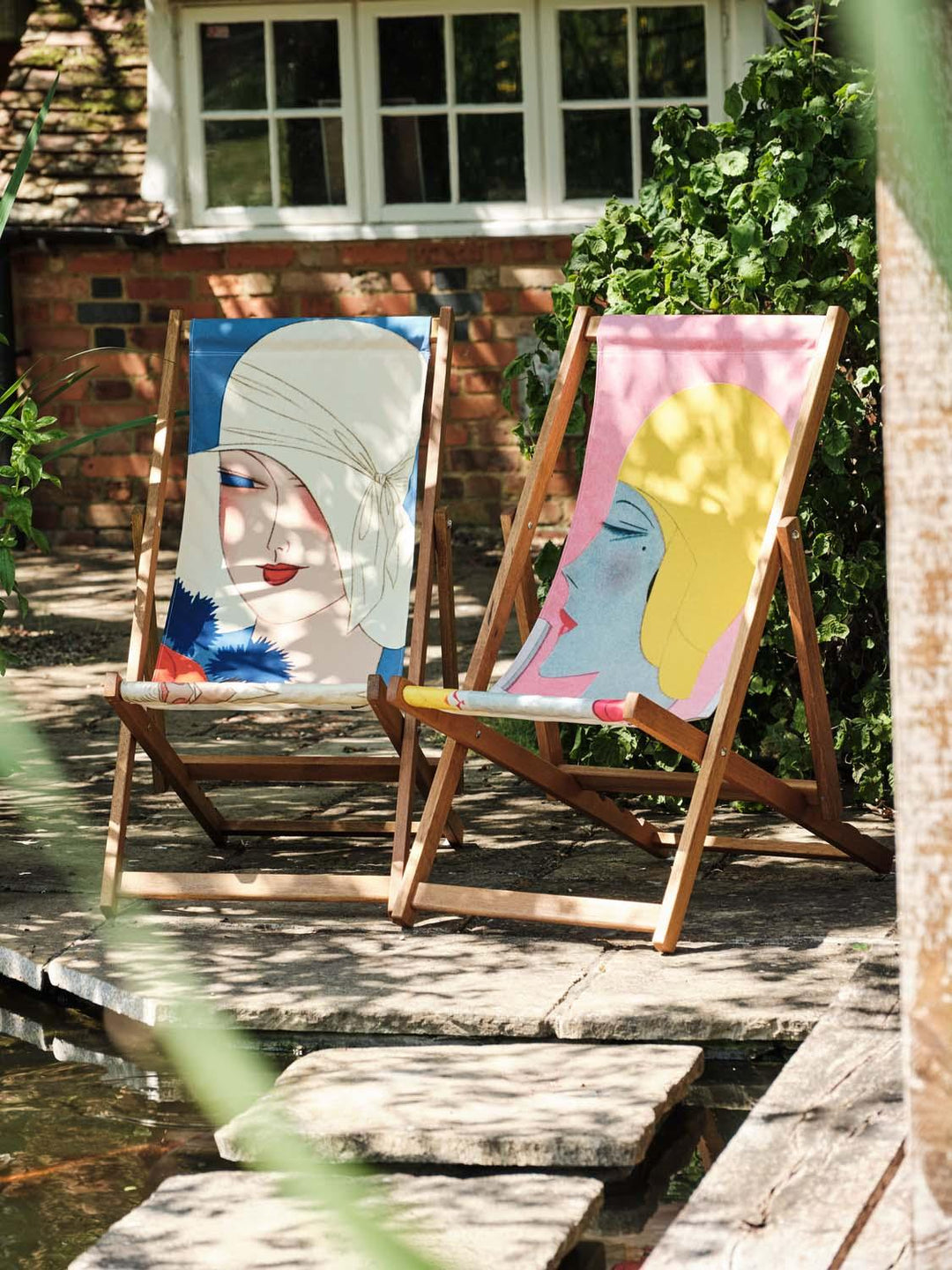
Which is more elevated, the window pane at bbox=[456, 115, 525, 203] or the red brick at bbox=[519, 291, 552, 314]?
the window pane at bbox=[456, 115, 525, 203]

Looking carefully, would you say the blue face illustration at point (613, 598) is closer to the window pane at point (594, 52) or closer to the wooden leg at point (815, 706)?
the wooden leg at point (815, 706)

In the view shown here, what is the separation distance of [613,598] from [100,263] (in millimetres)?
5988

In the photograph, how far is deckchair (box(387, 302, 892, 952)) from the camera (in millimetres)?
3479

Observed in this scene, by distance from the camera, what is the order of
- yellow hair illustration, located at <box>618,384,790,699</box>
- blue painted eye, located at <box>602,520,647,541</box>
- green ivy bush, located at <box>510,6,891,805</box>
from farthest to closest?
green ivy bush, located at <box>510,6,891,805</box> < blue painted eye, located at <box>602,520,647,541</box> < yellow hair illustration, located at <box>618,384,790,699</box>

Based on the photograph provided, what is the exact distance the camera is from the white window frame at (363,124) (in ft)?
→ 29.2

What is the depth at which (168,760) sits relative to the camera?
399cm

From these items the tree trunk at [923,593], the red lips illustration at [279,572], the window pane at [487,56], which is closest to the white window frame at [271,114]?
the window pane at [487,56]

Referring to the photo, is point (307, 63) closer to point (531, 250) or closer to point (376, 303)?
point (376, 303)

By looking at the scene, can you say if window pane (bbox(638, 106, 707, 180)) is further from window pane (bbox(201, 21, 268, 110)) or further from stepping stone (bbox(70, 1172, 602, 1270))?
stepping stone (bbox(70, 1172, 602, 1270))

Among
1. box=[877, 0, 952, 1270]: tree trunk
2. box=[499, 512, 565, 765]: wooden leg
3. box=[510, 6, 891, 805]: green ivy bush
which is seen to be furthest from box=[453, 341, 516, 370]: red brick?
box=[877, 0, 952, 1270]: tree trunk

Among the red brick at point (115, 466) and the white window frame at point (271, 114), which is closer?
the white window frame at point (271, 114)

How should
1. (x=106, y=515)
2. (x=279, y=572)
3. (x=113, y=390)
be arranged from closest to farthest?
(x=279, y=572)
(x=113, y=390)
(x=106, y=515)

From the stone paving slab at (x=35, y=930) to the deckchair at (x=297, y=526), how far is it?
38cm

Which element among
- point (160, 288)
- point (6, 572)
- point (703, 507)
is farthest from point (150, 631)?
point (160, 288)
